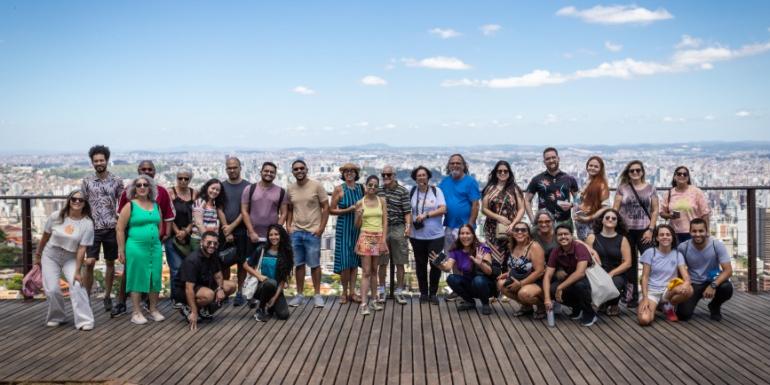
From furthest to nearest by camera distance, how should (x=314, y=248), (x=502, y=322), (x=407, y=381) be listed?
(x=314, y=248)
(x=502, y=322)
(x=407, y=381)

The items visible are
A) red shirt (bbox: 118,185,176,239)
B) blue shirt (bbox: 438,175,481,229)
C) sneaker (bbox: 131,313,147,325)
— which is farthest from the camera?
blue shirt (bbox: 438,175,481,229)

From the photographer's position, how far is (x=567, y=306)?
6.32 metres

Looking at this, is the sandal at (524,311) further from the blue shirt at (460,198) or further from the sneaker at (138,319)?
the sneaker at (138,319)

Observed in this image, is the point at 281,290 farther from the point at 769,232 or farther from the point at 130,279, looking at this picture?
the point at 769,232

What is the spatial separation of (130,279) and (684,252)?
504 centimetres

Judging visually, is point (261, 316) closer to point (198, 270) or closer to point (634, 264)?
A: point (198, 270)

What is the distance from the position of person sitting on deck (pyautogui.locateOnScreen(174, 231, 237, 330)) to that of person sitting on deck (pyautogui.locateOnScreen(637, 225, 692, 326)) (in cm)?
378

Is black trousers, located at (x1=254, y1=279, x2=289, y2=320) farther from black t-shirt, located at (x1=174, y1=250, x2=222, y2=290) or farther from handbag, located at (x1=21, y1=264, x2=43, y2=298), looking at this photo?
handbag, located at (x1=21, y1=264, x2=43, y2=298)

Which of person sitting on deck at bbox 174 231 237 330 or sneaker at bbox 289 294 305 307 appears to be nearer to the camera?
person sitting on deck at bbox 174 231 237 330

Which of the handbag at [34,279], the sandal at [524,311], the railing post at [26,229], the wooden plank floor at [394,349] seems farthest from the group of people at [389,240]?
the railing post at [26,229]

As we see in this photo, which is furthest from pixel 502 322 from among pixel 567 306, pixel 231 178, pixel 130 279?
pixel 130 279

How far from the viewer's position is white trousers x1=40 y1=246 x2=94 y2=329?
5.98m

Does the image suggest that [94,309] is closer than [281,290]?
No

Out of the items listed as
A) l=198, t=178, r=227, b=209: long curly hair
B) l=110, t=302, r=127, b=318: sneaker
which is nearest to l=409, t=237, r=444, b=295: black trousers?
l=198, t=178, r=227, b=209: long curly hair
